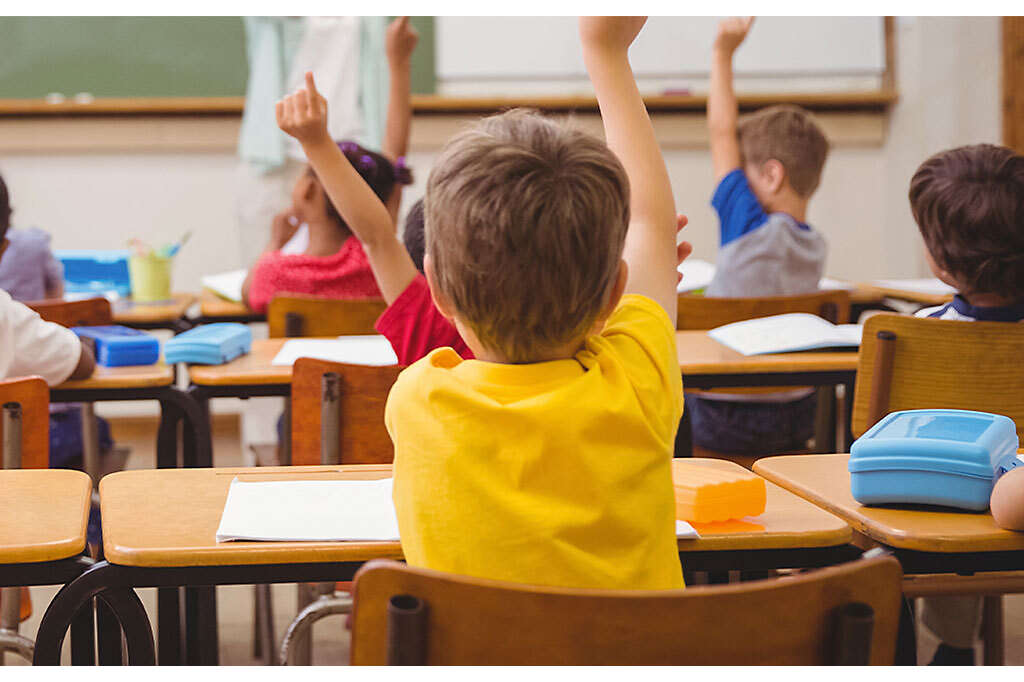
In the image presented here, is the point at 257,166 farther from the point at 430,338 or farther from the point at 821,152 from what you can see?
the point at 430,338

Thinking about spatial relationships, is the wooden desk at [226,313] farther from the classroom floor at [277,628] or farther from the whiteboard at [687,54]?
the whiteboard at [687,54]

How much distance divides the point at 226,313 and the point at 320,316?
556mm

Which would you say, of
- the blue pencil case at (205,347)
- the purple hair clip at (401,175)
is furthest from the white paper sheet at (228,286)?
the blue pencil case at (205,347)

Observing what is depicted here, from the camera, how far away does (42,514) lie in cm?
118

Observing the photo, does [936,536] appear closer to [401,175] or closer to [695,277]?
→ [401,175]

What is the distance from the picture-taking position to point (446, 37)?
5.07m

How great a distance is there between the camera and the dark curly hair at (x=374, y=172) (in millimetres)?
2967

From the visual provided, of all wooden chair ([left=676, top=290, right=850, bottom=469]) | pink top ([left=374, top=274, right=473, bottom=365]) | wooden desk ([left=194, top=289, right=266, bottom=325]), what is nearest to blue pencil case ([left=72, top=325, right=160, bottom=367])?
pink top ([left=374, top=274, right=473, bottom=365])

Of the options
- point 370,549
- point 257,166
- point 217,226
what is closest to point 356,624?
point 370,549

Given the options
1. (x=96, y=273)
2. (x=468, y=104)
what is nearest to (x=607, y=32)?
(x=96, y=273)

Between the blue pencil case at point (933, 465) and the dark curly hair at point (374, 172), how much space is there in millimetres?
1968

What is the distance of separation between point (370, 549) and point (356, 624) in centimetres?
30

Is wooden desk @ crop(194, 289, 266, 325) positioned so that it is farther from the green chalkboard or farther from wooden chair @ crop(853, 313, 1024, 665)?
the green chalkboard

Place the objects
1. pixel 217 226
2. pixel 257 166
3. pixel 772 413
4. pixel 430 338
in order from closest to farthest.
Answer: pixel 430 338
pixel 772 413
pixel 257 166
pixel 217 226
